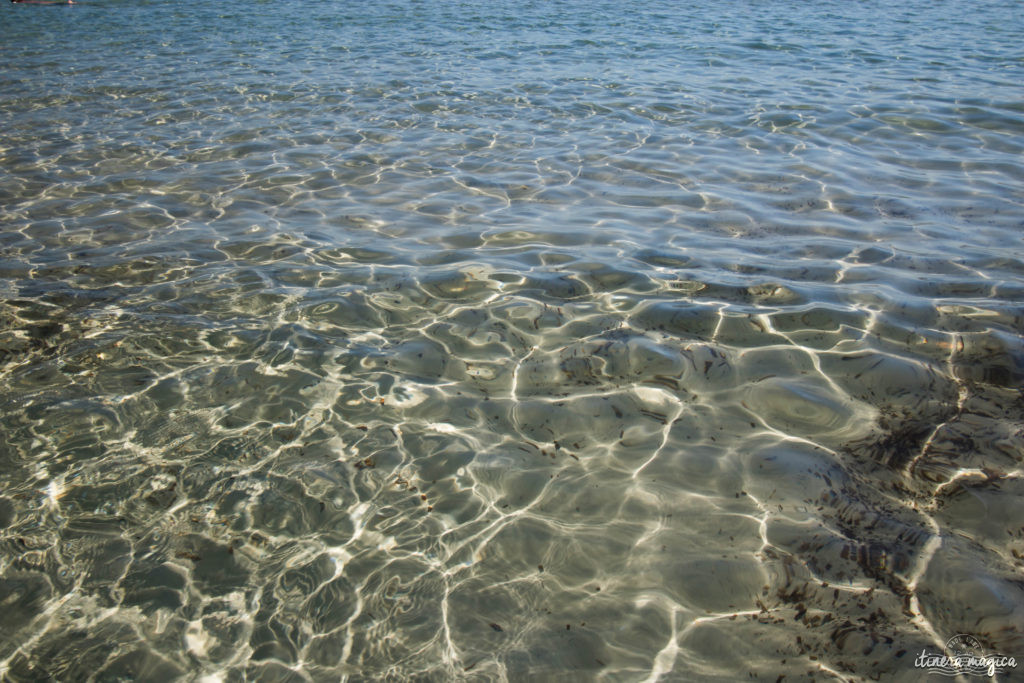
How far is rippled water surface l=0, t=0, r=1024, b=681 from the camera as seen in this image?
2672 mm

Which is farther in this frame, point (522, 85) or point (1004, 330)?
point (522, 85)

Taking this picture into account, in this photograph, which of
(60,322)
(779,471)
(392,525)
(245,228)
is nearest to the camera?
(392,525)

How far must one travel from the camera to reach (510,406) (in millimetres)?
3871

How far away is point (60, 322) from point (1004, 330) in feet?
21.3

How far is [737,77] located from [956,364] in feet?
30.8

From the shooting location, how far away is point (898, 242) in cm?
571

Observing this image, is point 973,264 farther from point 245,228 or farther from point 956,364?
point 245,228

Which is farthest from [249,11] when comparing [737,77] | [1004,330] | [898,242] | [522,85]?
[1004,330]

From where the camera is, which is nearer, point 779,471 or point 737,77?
point 779,471

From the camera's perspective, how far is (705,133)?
Result: 896 centimetres

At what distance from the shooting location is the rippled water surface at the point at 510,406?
2.67m

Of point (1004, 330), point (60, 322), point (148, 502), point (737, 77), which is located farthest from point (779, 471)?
point (737, 77)

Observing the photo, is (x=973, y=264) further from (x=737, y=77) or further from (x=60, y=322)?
(x=737, y=77)

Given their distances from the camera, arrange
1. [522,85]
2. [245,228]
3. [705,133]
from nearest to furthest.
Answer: [245,228]
[705,133]
[522,85]
